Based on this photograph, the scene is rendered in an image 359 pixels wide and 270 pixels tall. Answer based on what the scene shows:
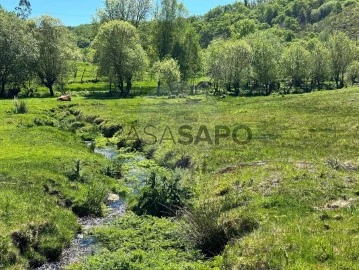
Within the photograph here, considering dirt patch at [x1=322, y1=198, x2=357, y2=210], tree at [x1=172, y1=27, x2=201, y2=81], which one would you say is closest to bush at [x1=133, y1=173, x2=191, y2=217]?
dirt patch at [x1=322, y1=198, x2=357, y2=210]

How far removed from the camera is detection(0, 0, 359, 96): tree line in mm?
90562

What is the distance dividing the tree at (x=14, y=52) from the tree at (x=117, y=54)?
15199 mm

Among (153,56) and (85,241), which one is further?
(153,56)

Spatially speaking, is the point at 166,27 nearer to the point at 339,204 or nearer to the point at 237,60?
the point at 237,60

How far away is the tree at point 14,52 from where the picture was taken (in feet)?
281

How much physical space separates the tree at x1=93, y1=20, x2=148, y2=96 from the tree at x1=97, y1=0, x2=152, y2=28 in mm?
32173

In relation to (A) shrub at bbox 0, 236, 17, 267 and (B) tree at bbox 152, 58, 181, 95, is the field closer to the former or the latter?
(A) shrub at bbox 0, 236, 17, 267

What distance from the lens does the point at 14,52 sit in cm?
8606

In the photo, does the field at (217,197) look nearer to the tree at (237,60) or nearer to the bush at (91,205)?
the bush at (91,205)

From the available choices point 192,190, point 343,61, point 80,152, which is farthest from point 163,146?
point 343,61

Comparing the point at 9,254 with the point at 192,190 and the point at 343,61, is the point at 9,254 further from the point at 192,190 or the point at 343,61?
the point at 343,61

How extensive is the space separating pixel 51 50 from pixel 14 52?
9.12 meters

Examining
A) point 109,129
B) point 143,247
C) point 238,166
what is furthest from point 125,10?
point 143,247

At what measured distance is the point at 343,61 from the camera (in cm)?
12975
